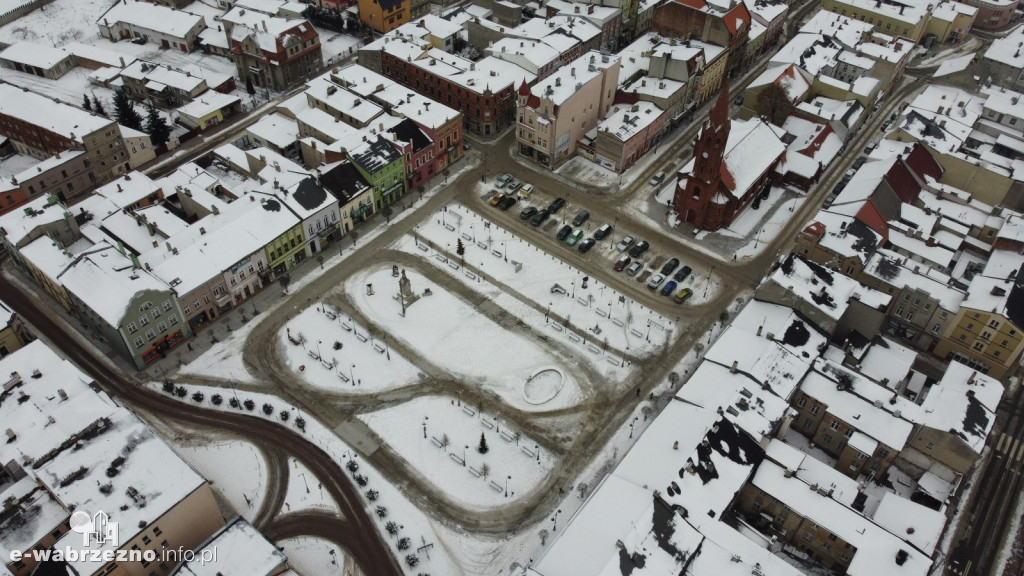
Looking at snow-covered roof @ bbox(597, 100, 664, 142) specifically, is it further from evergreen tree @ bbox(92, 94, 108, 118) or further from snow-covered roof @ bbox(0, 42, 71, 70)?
snow-covered roof @ bbox(0, 42, 71, 70)

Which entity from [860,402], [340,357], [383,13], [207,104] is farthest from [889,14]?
[207,104]

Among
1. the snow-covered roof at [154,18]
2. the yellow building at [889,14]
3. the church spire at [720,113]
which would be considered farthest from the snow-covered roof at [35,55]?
the yellow building at [889,14]

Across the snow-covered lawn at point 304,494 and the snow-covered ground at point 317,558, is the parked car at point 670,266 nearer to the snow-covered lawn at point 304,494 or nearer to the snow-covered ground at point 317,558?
the snow-covered lawn at point 304,494

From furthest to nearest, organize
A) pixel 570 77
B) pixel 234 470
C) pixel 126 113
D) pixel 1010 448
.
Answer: pixel 126 113
pixel 570 77
pixel 1010 448
pixel 234 470

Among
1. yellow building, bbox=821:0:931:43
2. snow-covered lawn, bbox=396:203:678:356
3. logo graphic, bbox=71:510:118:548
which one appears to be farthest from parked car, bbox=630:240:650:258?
yellow building, bbox=821:0:931:43

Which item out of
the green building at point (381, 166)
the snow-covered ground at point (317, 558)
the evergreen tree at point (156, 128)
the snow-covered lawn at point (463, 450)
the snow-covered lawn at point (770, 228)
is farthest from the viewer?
the evergreen tree at point (156, 128)

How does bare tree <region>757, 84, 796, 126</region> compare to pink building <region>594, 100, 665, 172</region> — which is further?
bare tree <region>757, 84, 796, 126</region>

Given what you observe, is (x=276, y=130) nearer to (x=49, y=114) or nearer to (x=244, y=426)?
(x=49, y=114)
